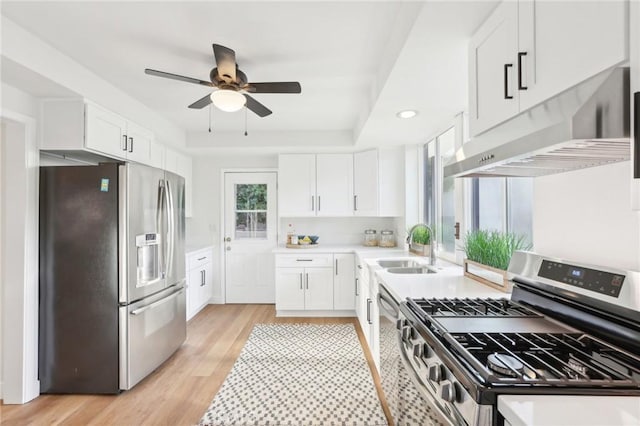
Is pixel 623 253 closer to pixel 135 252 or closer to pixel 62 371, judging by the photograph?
pixel 135 252

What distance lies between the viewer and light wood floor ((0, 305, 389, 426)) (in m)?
2.10

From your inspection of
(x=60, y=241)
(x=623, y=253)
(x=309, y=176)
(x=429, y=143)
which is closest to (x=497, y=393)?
(x=623, y=253)

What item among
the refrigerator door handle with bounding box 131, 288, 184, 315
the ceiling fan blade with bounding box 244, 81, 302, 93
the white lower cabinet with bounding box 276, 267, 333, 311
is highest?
the ceiling fan blade with bounding box 244, 81, 302, 93

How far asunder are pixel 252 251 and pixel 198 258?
2.62ft

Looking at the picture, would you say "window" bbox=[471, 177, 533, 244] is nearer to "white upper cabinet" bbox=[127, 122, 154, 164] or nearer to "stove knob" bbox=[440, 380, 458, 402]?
"stove knob" bbox=[440, 380, 458, 402]

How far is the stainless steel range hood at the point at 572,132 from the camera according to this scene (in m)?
0.76

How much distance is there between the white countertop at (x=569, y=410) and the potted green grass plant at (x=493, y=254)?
108 centimetres

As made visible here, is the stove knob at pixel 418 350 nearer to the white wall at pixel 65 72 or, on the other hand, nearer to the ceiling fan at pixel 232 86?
the ceiling fan at pixel 232 86

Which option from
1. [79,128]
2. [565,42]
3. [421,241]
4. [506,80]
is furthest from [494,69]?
[79,128]

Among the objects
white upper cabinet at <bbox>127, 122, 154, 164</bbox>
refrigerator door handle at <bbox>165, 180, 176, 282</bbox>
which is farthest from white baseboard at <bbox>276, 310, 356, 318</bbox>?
white upper cabinet at <bbox>127, 122, 154, 164</bbox>

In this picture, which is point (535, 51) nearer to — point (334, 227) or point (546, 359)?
point (546, 359)

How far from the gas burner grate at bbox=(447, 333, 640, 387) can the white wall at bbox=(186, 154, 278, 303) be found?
406cm

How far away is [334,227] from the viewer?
4.75 meters

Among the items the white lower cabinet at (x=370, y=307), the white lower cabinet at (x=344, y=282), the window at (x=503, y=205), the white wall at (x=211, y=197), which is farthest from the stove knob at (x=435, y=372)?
the white wall at (x=211, y=197)
